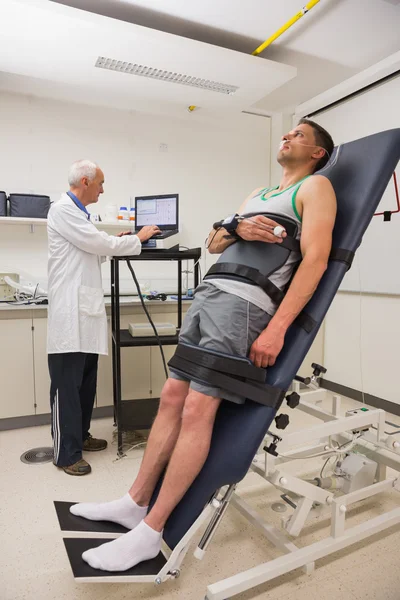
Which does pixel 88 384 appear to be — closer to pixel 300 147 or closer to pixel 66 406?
pixel 66 406

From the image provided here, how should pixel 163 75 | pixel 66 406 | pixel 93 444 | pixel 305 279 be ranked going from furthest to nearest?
1. pixel 163 75
2. pixel 93 444
3. pixel 66 406
4. pixel 305 279

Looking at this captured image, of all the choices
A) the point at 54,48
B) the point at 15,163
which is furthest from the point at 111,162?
the point at 54,48

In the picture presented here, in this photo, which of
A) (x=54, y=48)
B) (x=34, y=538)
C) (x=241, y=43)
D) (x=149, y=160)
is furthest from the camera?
(x=149, y=160)

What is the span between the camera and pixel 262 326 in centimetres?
139

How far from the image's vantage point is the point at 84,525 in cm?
136

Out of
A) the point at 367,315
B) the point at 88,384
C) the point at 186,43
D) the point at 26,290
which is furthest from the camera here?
the point at 367,315

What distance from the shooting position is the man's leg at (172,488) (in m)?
1.20

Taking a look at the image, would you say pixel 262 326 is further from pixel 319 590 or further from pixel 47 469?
pixel 47 469

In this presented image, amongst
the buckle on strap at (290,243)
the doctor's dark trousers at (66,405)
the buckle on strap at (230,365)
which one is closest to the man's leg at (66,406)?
the doctor's dark trousers at (66,405)

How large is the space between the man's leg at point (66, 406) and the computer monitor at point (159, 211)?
95 cm

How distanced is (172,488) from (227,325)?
1.74 feet

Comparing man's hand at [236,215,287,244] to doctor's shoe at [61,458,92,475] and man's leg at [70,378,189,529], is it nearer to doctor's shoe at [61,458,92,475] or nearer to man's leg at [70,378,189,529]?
man's leg at [70,378,189,529]

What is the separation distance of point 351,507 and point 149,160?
305 centimetres

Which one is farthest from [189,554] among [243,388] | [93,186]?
[93,186]
